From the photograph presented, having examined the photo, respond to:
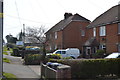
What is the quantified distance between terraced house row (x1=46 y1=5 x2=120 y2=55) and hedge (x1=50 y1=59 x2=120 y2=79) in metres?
12.9

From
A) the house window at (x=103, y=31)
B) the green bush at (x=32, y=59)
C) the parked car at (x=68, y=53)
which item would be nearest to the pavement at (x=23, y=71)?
the green bush at (x=32, y=59)

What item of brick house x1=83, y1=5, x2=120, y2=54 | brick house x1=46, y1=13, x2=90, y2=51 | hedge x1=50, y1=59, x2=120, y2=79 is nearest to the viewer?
hedge x1=50, y1=59, x2=120, y2=79

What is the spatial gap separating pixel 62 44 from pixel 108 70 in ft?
83.5

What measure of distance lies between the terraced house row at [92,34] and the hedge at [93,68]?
12.9 metres

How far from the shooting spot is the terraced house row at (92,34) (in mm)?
27050

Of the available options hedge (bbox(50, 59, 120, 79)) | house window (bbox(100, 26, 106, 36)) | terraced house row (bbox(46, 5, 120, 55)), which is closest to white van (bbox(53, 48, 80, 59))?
terraced house row (bbox(46, 5, 120, 55))

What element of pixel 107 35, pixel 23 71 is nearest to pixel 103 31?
pixel 107 35

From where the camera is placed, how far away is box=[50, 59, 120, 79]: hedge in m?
12.8

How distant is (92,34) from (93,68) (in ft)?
67.9

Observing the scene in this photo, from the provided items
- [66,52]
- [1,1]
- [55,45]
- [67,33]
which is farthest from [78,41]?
[1,1]

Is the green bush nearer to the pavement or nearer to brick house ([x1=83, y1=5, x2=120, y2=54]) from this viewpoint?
the pavement

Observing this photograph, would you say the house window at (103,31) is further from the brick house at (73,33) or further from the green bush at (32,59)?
the green bush at (32,59)

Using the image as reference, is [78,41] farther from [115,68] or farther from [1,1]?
[1,1]

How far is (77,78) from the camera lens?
12.8 m
